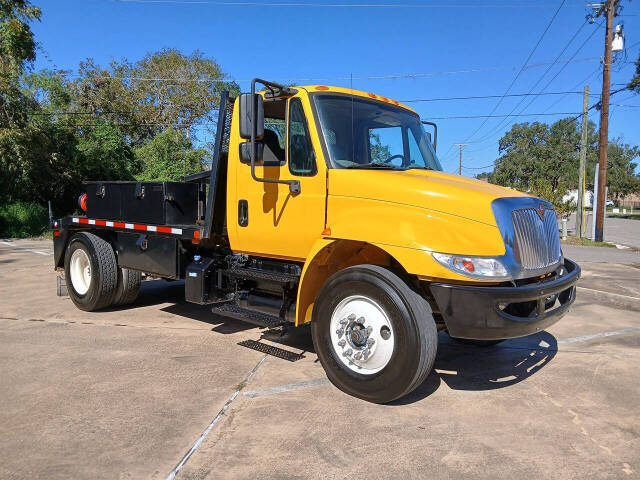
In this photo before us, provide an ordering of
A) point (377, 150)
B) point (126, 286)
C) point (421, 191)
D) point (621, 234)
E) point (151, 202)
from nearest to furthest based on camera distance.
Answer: point (421, 191)
point (377, 150)
point (151, 202)
point (126, 286)
point (621, 234)

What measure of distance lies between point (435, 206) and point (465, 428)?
5.28ft

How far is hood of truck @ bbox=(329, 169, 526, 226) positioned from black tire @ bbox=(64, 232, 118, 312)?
3.92 meters

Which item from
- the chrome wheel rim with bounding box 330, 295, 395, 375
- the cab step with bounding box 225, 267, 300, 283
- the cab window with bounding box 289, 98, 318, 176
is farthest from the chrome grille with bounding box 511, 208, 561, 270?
the cab step with bounding box 225, 267, 300, 283

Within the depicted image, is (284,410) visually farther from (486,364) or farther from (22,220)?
(22,220)

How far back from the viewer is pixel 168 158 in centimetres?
2764

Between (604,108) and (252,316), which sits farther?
(604,108)

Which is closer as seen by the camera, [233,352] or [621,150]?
[233,352]

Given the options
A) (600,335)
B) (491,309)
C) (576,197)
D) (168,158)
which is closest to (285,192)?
(491,309)

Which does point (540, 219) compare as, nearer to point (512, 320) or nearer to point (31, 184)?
point (512, 320)

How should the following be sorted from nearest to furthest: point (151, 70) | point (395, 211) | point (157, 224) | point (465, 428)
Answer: point (465, 428), point (395, 211), point (157, 224), point (151, 70)

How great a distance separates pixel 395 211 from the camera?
149 inches

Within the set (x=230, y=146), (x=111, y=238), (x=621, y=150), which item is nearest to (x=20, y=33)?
(x=111, y=238)

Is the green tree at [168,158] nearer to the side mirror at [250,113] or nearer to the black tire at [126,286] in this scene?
the black tire at [126,286]

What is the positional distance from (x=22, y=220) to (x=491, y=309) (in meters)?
23.1
